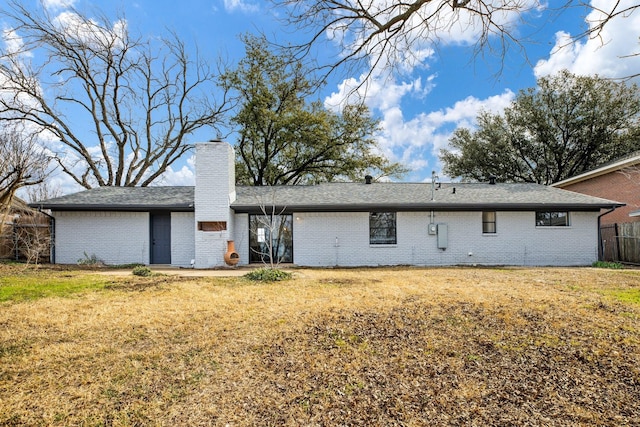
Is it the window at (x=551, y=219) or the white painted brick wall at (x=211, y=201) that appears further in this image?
the window at (x=551, y=219)

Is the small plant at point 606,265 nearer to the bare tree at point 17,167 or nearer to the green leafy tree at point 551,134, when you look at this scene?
the green leafy tree at point 551,134

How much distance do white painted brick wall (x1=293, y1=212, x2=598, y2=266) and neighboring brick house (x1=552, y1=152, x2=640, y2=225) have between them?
3.79 m

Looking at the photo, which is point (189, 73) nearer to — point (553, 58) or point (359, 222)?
point (359, 222)

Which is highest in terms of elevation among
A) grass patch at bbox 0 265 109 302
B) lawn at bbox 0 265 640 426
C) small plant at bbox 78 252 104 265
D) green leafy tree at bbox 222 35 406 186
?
green leafy tree at bbox 222 35 406 186

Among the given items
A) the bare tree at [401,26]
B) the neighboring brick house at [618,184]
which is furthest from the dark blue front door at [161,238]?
the neighboring brick house at [618,184]

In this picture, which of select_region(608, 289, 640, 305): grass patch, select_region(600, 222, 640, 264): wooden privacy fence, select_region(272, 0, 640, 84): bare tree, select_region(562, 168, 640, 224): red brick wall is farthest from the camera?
select_region(562, 168, 640, 224): red brick wall

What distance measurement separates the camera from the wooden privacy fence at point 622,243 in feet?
41.7

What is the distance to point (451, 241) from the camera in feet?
41.0

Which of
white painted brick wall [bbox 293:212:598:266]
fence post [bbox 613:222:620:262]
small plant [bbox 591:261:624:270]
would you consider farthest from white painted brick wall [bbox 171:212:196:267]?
fence post [bbox 613:222:620:262]

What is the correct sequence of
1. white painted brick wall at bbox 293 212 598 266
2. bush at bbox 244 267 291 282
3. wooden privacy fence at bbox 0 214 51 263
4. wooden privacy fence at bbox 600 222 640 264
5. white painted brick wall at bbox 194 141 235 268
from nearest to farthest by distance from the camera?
bush at bbox 244 267 291 282, white painted brick wall at bbox 194 141 235 268, white painted brick wall at bbox 293 212 598 266, wooden privacy fence at bbox 0 214 51 263, wooden privacy fence at bbox 600 222 640 264

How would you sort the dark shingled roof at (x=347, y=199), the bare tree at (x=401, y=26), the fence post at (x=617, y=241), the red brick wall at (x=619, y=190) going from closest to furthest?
the bare tree at (x=401, y=26) → the dark shingled roof at (x=347, y=199) → the fence post at (x=617, y=241) → the red brick wall at (x=619, y=190)

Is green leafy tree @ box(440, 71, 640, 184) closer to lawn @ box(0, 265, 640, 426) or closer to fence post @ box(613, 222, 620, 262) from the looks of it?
fence post @ box(613, 222, 620, 262)

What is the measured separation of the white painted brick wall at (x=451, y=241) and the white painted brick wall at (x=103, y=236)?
5828 millimetres

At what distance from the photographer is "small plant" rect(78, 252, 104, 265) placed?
39.9ft
